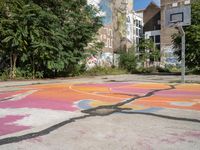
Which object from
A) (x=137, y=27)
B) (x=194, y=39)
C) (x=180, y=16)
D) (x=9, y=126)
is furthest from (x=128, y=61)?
(x=9, y=126)

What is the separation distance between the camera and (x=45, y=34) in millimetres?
24875

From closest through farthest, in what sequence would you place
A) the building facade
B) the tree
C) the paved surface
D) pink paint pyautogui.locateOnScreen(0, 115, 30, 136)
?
the paved surface < pink paint pyautogui.locateOnScreen(0, 115, 30, 136) < the tree < the building facade

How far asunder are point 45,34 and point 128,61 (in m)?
21.4

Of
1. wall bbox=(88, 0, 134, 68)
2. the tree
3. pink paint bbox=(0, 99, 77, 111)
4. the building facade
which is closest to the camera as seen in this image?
pink paint bbox=(0, 99, 77, 111)

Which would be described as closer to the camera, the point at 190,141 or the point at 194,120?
the point at 190,141

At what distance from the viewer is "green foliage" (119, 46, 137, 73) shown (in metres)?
44.6

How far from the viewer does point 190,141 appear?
5973 millimetres

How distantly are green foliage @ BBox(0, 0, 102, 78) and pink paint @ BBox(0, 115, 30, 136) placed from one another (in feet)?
52.1

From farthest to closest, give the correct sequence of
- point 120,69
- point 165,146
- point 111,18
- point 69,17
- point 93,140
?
point 111,18 < point 120,69 < point 69,17 < point 93,140 < point 165,146

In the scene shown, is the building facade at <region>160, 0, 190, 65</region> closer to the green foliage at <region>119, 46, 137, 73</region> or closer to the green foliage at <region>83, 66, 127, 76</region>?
the green foliage at <region>119, 46, 137, 73</region>

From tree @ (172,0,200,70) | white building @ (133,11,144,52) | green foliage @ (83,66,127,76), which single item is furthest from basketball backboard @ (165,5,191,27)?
white building @ (133,11,144,52)

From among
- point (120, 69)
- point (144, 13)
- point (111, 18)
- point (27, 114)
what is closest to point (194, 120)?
point (27, 114)

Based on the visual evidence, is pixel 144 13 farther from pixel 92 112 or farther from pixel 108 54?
pixel 92 112

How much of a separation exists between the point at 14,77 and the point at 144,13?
50.5 metres
